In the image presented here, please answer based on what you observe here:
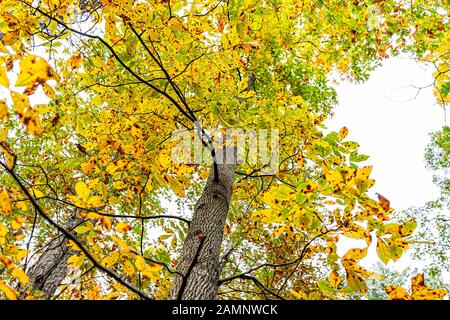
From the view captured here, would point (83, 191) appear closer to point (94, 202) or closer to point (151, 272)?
point (94, 202)

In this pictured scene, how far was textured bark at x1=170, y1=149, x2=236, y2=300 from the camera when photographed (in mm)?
1731

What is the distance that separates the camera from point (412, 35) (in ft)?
12.9

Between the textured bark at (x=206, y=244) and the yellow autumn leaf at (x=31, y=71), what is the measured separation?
102cm

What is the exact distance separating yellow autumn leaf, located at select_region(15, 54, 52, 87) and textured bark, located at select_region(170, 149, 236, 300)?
1021 millimetres

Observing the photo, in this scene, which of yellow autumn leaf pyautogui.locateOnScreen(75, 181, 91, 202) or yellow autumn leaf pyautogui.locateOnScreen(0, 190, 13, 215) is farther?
yellow autumn leaf pyautogui.locateOnScreen(0, 190, 13, 215)

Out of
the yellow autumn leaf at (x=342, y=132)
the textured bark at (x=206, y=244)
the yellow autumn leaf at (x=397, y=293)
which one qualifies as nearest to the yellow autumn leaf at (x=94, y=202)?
the textured bark at (x=206, y=244)

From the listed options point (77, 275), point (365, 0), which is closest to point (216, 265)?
point (77, 275)

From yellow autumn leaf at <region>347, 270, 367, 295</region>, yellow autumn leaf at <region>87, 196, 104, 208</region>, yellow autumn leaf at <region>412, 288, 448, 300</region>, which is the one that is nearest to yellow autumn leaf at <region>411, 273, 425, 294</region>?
yellow autumn leaf at <region>412, 288, 448, 300</region>

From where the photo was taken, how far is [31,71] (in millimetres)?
765

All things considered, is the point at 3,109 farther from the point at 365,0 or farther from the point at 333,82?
the point at 333,82

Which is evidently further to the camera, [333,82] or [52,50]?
[333,82]

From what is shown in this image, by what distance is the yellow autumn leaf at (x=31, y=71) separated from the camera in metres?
0.76

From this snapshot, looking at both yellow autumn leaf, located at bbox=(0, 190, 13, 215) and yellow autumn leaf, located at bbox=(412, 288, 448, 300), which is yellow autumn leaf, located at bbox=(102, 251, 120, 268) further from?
yellow autumn leaf, located at bbox=(412, 288, 448, 300)

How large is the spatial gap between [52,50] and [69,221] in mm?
5094
